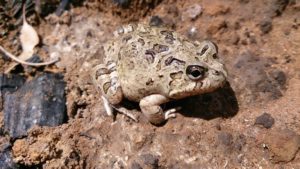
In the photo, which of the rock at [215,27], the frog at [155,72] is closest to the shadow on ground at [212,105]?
the frog at [155,72]

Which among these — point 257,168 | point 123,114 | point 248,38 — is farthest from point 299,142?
point 123,114

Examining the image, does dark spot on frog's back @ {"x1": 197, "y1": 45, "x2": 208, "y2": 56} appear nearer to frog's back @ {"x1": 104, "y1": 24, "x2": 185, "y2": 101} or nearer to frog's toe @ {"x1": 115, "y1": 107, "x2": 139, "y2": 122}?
frog's back @ {"x1": 104, "y1": 24, "x2": 185, "y2": 101}

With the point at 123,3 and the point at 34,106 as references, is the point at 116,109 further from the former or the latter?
the point at 123,3

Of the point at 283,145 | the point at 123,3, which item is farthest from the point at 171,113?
the point at 123,3

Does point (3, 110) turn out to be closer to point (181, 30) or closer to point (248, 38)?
point (181, 30)

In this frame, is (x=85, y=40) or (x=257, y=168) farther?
(x=85, y=40)

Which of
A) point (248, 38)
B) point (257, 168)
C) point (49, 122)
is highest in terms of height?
point (49, 122)
